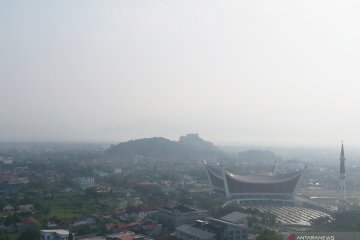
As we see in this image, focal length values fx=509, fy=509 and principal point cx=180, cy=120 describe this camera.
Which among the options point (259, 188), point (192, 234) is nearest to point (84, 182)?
point (259, 188)

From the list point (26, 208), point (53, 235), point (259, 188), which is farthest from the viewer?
point (259, 188)

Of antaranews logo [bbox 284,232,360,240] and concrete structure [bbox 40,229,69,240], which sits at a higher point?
antaranews logo [bbox 284,232,360,240]

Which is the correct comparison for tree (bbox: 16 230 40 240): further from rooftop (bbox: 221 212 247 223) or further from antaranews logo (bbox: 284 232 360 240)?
antaranews logo (bbox: 284 232 360 240)

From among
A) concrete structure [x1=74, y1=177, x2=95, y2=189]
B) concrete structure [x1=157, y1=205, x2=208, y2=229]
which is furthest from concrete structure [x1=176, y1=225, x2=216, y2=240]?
concrete structure [x1=74, y1=177, x2=95, y2=189]

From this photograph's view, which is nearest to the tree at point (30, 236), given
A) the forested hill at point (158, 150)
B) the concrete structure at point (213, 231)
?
the concrete structure at point (213, 231)

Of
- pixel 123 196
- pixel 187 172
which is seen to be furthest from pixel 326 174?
pixel 123 196

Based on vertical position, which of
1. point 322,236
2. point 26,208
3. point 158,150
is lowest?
point 26,208

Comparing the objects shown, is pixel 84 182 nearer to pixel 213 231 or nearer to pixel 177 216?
pixel 177 216
